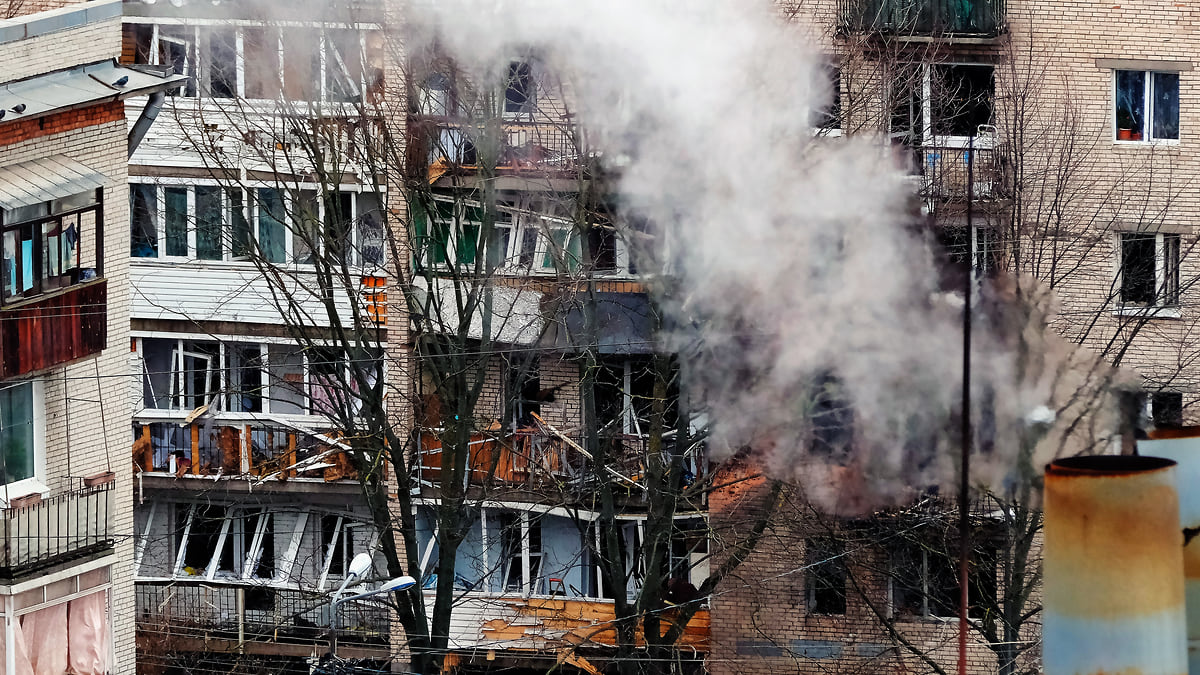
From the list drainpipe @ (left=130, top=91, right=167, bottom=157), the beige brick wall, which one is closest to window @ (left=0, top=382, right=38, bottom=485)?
the beige brick wall

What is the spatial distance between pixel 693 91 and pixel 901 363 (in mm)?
4783

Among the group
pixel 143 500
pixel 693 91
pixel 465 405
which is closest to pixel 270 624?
pixel 143 500

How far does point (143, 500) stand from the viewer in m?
34.5

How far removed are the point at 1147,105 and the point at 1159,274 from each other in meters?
2.80

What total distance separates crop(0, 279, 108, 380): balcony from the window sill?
14.5m

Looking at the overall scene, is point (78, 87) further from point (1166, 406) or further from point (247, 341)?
point (1166, 406)

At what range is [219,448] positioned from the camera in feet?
111

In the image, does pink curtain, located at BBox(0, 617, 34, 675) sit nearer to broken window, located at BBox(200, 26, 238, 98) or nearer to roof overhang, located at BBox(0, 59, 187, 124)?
roof overhang, located at BBox(0, 59, 187, 124)

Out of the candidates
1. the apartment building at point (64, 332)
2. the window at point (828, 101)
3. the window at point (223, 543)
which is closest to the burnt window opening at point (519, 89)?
the window at point (828, 101)

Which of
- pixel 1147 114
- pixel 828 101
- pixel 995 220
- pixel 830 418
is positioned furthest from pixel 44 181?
pixel 1147 114

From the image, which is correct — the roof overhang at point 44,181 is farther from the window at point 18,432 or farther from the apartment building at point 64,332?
the window at point 18,432

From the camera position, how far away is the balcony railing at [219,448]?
3369cm

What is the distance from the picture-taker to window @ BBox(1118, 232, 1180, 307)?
101ft

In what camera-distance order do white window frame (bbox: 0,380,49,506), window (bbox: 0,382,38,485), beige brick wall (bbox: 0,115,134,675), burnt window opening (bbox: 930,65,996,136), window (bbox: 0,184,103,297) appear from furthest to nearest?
burnt window opening (bbox: 930,65,996,136) < beige brick wall (bbox: 0,115,134,675) < white window frame (bbox: 0,380,49,506) < window (bbox: 0,382,38,485) < window (bbox: 0,184,103,297)
